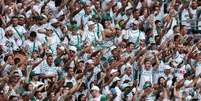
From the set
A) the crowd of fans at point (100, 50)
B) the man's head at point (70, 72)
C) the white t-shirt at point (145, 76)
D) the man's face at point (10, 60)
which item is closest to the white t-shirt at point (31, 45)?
the crowd of fans at point (100, 50)

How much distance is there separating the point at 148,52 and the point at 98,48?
1.10m

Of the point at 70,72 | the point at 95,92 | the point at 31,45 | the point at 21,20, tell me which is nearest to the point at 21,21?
the point at 21,20

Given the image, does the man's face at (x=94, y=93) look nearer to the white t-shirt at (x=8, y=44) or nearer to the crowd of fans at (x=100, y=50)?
the crowd of fans at (x=100, y=50)

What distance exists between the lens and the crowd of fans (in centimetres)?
1477

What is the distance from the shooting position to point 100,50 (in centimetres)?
1655

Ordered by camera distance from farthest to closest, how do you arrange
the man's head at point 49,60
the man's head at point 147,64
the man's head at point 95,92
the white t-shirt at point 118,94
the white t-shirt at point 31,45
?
the man's head at point 147,64 → the white t-shirt at point 31,45 → the man's head at point 49,60 → the white t-shirt at point 118,94 → the man's head at point 95,92

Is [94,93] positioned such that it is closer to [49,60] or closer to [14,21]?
[49,60]

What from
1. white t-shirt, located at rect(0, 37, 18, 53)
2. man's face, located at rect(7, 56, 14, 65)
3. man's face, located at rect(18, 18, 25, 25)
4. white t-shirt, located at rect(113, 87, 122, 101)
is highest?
man's face, located at rect(18, 18, 25, 25)

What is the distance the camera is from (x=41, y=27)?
16906 mm

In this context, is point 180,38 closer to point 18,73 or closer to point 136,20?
point 136,20

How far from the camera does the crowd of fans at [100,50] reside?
48.5ft

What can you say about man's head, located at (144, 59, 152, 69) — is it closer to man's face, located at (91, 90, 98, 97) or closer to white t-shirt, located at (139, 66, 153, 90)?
white t-shirt, located at (139, 66, 153, 90)

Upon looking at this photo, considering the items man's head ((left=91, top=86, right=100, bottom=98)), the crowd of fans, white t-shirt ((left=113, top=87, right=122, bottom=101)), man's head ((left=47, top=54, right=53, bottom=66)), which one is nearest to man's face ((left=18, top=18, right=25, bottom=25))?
the crowd of fans

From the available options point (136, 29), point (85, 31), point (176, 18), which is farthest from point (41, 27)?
point (176, 18)
